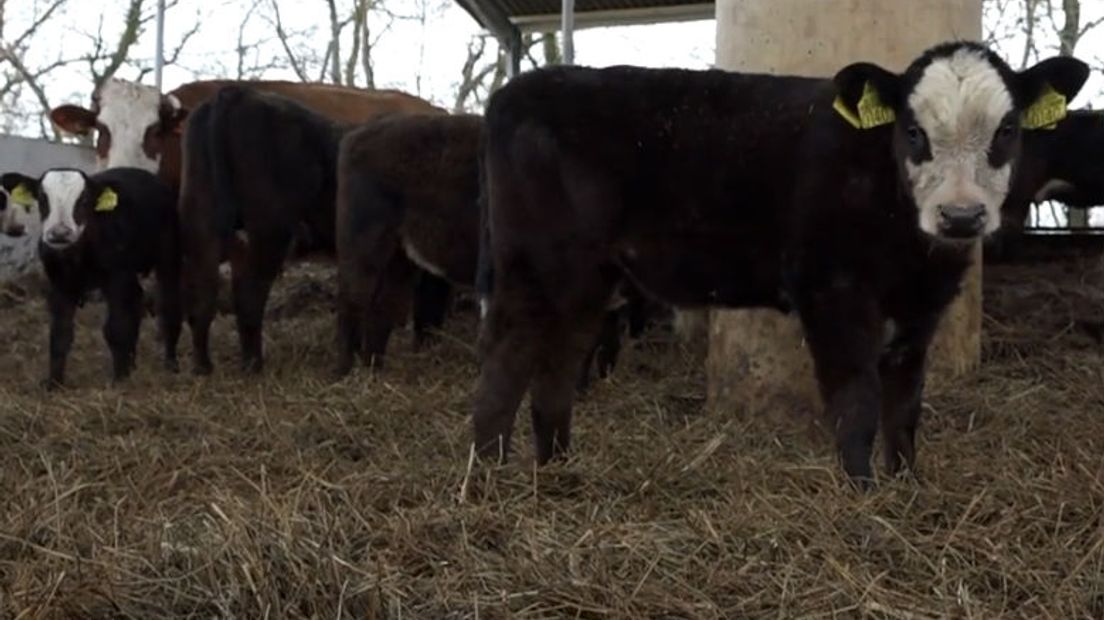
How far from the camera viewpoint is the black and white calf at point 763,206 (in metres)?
4.79

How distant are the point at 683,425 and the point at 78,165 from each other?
9.80m

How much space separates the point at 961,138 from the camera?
473 cm

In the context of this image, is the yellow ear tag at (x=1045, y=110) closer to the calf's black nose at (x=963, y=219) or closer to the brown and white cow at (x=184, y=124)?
the calf's black nose at (x=963, y=219)

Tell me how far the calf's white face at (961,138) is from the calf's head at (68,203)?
542 cm

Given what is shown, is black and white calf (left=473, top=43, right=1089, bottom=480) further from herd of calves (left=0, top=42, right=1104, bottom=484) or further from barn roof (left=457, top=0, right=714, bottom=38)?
barn roof (left=457, top=0, right=714, bottom=38)

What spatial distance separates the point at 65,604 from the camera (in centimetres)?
340

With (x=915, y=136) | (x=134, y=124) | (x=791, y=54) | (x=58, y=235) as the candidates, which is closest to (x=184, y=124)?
(x=134, y=124)

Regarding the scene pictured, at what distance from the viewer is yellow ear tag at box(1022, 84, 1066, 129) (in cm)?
494

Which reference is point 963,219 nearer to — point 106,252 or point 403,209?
point 403,209

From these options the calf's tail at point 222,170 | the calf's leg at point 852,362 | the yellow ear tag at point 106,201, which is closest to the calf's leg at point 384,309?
the calf's tail at point 222,170

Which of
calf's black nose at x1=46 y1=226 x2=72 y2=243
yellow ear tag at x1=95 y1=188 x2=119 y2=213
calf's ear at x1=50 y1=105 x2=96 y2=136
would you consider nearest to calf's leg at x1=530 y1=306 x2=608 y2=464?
calf's black nose at x1=46 y1=226 x2=72 y2=243

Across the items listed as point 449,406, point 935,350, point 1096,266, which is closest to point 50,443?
point 449,406

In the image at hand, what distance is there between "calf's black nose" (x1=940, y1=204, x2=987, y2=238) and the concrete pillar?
6.33ft

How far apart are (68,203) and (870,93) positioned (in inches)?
213
